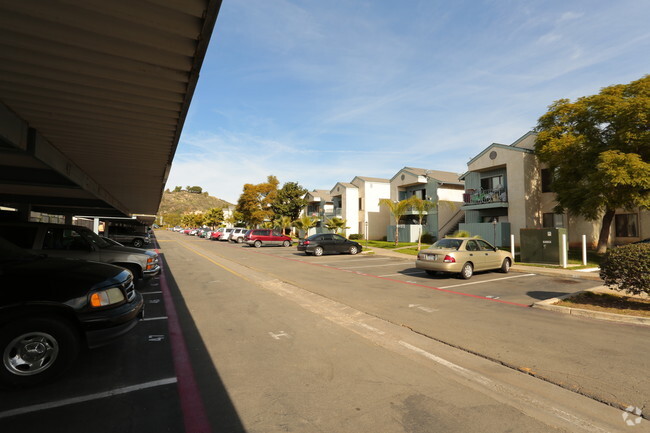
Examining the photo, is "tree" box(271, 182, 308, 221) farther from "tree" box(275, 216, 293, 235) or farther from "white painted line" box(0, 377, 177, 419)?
"white painted line" box(0, 377, 177, 419)

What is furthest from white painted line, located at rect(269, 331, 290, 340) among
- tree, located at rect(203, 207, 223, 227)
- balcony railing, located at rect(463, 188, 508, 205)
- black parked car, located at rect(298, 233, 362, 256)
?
tree, located at rect(203, 207, 223, 227)

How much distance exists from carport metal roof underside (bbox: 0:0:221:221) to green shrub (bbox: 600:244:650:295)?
8.89 meters

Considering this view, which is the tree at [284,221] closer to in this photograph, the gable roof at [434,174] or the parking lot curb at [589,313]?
the gable roof at [434,174]

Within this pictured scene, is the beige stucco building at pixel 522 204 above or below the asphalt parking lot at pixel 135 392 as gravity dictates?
above

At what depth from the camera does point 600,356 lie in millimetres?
4660

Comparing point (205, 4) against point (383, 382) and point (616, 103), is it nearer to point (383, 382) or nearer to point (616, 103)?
point (383, 382)

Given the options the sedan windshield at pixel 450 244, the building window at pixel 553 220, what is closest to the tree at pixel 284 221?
the building window at pixel 553 220

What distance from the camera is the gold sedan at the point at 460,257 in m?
11.6

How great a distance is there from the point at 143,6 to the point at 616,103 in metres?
23.3

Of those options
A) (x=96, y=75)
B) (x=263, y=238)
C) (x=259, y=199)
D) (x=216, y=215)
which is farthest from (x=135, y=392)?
(x=216, y=215)

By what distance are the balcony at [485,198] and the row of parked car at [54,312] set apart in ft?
85.1

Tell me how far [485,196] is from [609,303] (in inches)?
785

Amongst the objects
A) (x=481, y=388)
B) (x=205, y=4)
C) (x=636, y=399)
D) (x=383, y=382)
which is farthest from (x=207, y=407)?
(x=636, y=399)

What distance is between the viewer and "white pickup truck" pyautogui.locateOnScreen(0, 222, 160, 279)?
6.91 metres
